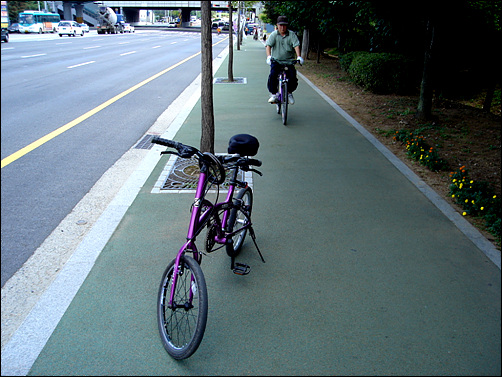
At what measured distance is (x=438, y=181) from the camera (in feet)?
20.5

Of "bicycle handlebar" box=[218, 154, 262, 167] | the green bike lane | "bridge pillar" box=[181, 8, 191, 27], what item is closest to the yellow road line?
the green bike lane

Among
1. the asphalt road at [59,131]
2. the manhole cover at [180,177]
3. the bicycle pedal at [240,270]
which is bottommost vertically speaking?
the asphalt road at [59,131]

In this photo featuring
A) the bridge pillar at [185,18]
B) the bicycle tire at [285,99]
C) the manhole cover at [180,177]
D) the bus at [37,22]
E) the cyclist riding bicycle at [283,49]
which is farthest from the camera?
the bridge pillar at [185,18]

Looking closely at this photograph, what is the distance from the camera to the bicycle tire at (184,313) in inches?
108

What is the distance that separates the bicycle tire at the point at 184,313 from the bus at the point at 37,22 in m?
61.3

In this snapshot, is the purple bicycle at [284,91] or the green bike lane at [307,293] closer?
the green bike lane at [307,293]

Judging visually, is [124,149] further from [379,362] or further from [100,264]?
[379,362]

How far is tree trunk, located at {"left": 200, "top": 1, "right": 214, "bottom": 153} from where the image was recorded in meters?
6.05

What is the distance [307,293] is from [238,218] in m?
0.95

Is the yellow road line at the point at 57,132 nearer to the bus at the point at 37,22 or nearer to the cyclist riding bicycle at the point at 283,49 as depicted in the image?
the cyclist riding bicycle at the point at 283,49

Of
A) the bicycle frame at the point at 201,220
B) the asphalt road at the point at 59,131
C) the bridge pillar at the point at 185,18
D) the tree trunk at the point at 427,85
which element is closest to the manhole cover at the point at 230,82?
the asphalt road at the point at 59,131

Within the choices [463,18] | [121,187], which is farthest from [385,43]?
[121,187]

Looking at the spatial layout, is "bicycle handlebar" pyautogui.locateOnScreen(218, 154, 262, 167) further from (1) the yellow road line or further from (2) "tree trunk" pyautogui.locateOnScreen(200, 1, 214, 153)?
(1) the yellow road line

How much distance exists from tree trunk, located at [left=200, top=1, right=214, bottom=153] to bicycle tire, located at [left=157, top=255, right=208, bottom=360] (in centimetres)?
351
